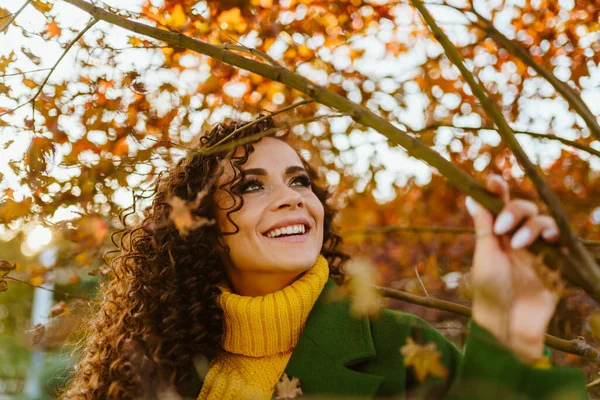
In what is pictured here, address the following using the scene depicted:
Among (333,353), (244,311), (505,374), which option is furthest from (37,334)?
(505,374)

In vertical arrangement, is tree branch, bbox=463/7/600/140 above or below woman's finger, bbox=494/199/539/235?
above

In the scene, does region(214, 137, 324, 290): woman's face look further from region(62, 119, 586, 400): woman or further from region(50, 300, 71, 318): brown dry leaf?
region(50, 300, 71, 318): brown dry leaf

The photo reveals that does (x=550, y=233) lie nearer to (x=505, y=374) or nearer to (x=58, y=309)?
(x=505, y=374)

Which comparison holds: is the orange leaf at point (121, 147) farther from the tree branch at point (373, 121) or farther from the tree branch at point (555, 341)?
the tree branch at point (555, 341)

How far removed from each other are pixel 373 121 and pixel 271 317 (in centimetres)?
127

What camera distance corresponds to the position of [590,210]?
4051 mm

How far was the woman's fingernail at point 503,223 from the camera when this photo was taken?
4.18 ft

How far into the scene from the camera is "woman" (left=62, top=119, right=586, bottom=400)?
7.69 feet

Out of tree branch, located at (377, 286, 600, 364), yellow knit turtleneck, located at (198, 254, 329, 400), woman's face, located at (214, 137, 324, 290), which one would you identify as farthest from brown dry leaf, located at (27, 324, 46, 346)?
tree branch, located at (377, 286, 600, 364)

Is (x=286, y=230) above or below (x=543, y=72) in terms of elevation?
below

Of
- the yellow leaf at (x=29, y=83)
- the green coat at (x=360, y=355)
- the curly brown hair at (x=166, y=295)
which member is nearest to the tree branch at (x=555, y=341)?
the green coat at (x=360, y=355)

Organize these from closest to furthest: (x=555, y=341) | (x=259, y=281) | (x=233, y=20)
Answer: (x=555, y=341)
(x=259, y=281)
(x=233, y=20)

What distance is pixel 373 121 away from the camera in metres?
1.39

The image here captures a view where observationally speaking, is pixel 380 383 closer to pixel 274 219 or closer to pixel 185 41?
pixel 274 219
